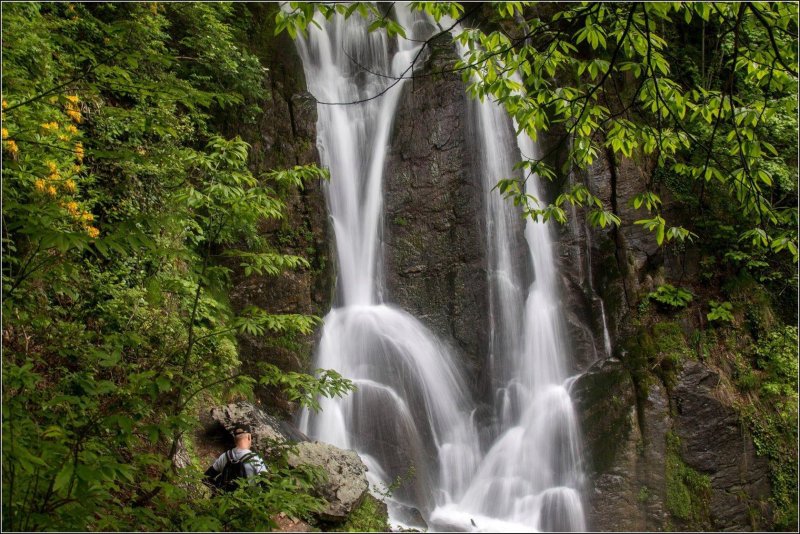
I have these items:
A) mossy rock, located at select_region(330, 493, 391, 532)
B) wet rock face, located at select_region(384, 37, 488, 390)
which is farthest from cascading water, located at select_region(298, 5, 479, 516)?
mossy rock, located at select_region(330, 493, 391, 532)

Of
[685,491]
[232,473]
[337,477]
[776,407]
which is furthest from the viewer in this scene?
[776,407]

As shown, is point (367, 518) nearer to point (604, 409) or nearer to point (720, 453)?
point (604, 409)

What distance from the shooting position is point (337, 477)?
18.9 feet

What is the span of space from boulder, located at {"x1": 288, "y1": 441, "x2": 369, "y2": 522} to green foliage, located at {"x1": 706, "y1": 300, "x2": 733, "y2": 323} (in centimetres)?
764

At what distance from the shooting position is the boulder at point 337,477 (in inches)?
213

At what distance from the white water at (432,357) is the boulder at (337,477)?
4.45ft

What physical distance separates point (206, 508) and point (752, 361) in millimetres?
10396

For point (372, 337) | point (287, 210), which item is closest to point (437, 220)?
point (372, 337)

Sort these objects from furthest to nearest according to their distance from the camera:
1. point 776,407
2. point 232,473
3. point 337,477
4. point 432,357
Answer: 1. point 776,407
2. point 432,357
3. point 337,477
4. point 232,473

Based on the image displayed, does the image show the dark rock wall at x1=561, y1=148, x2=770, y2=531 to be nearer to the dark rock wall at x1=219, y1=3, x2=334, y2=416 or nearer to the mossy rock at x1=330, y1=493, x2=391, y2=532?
the mossy rock at x1=330, y1=493, x2=391, y2=532

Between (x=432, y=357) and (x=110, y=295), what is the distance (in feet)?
18.0

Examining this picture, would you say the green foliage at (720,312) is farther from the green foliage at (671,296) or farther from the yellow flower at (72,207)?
the yellow flower at (72,207)

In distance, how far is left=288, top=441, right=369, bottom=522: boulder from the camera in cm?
542

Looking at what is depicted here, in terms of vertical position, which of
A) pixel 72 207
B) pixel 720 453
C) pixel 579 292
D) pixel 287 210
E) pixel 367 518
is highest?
pixel 287 210
